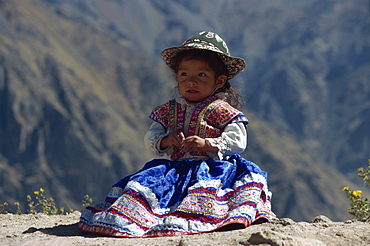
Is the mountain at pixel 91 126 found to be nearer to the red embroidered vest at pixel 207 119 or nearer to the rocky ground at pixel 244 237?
the red embroidered vest at pixel 207 119

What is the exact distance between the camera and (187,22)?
646 feet

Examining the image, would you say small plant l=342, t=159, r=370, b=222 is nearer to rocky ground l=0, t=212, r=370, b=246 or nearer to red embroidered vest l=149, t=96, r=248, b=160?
rocky ground l=0, t=212, r=370, b=246

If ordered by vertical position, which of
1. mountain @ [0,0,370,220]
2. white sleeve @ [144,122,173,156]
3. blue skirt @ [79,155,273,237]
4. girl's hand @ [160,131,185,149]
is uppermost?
mountain @ [0,0,370,220]

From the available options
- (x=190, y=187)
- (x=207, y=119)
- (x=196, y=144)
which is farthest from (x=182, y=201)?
(x=207, y=119)

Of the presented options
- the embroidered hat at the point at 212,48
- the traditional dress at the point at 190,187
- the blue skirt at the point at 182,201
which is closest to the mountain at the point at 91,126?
the embroidered hat at the point at 212,48

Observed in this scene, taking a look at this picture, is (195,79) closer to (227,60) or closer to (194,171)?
(227,60)

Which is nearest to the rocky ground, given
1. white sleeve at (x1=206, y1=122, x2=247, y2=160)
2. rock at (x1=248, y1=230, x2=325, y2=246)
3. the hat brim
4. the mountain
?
rock at (x1=248, y1=230, x2=325, y2=246)

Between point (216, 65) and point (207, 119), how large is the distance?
1.61 feet

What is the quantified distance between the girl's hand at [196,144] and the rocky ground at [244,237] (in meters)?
0.73

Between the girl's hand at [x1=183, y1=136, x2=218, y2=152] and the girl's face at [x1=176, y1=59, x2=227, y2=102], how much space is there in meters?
0.49

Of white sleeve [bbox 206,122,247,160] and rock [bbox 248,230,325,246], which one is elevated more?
white sleeve [bbox 206,122,247,160]

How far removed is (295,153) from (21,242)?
98228 millimetres

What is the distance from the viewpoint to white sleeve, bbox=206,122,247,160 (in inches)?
187

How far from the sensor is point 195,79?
4992mm
